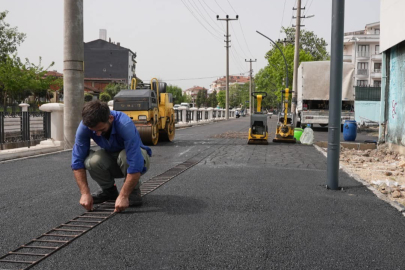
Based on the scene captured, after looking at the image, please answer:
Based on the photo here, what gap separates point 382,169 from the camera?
29.3 feet

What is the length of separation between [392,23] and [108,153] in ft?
31.9

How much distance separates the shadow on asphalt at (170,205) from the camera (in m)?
4.71

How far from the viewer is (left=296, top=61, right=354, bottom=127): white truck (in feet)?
74.4

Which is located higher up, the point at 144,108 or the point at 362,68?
the point at 362,68

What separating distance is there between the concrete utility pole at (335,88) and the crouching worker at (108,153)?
3.05 meters

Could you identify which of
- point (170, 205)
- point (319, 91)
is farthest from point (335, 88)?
point (319, 91)

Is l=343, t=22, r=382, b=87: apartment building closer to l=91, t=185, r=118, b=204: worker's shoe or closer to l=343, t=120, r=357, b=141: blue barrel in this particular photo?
l=343, t=120, r=357, b=141: blue barrel

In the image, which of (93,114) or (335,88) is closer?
(93,114)

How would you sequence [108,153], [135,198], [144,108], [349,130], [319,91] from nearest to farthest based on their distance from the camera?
1. [108,153]
2. [135,198]
3. [144,108]
4. [349,130]
5. [319,91]

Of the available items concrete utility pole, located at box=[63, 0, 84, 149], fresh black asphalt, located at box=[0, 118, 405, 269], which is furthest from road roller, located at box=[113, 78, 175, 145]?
fresh black asphalt, located at box=[0, 118, 405, 269]

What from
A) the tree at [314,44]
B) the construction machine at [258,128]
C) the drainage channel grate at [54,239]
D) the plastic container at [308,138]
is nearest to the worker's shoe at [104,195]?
the drainage channel grate at [54,239]

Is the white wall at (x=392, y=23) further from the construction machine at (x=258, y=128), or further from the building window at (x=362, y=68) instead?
the building window at (x=362, y=68)

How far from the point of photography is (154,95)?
44.3 ft

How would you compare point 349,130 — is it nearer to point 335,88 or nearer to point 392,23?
point 392,23
